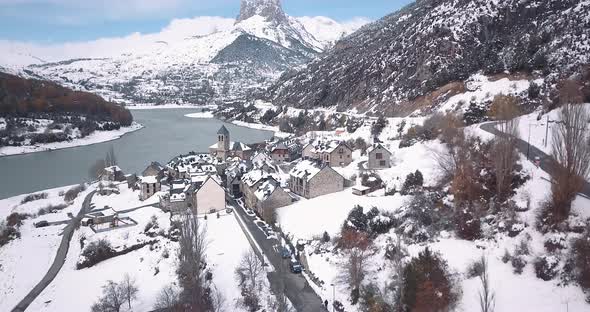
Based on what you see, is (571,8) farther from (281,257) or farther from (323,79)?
(323,79)

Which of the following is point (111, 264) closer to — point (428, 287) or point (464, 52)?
point (428, 287)

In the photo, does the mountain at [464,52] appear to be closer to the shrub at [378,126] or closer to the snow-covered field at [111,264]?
the shrub at [378,126]

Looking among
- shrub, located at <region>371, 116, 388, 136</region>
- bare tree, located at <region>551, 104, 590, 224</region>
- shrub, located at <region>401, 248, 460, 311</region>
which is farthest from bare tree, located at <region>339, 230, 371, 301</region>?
shrub, located at <region>371, 116, 388, 136</region>

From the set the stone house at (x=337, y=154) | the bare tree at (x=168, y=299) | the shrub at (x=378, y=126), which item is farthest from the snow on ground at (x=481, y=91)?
the bare tree at (x=168, y=299)

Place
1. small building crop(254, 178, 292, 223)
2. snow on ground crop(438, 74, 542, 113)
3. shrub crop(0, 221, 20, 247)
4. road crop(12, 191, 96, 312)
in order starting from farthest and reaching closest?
snow on ground crop(438, 74, 542, 113) < shrub crop(0, 221, 20, 247) < small building crop(254, 178, 292, 223) < road crop(12, 191, 96, 312)

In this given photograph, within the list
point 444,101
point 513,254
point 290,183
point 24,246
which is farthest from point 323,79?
point 513,254

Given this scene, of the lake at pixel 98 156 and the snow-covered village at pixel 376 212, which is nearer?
the snow-covered village at pixel 376 212

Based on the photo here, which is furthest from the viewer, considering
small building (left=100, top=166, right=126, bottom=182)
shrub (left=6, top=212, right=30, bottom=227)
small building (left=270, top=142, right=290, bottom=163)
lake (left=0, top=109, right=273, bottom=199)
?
lake (left=0, top=109, right=273, bottom=199)

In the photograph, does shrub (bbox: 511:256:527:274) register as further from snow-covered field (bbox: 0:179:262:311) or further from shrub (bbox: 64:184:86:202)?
shrub (bbox: 64:184:86:202)
